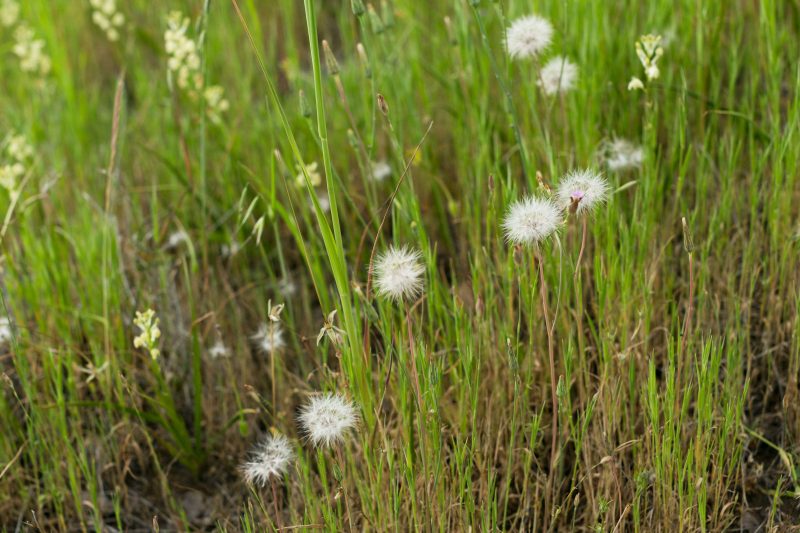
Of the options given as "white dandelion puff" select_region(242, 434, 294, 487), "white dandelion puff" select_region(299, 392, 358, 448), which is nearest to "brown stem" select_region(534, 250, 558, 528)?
"white dandelion puff" select_region(299, 392, 358, 448)

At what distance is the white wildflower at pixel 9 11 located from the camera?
3565 millimetres

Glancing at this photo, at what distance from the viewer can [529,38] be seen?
180 centimetres

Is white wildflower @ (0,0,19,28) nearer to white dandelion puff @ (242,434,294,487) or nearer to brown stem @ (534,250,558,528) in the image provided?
white dandelion puff @ (242,434,294,487)

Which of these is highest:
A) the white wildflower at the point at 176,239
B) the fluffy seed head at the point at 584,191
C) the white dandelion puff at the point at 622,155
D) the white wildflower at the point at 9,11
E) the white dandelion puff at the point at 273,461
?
the white wildflower at the point at 9,11

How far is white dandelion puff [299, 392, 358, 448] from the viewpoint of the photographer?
54.6 inches

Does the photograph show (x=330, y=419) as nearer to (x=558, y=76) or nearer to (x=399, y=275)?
(x=399, y=275)

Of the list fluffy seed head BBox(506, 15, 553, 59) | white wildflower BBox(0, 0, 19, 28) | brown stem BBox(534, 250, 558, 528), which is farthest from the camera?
white wildflower BBox(0, 0, 19, 28)

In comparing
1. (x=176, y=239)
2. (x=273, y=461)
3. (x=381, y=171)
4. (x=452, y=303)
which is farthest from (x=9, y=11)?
(x=273, y=461)

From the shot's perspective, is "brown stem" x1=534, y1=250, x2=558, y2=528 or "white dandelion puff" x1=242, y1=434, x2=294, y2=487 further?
"white dandelion puff" x1=242, y1=434, x2=294, y2=487

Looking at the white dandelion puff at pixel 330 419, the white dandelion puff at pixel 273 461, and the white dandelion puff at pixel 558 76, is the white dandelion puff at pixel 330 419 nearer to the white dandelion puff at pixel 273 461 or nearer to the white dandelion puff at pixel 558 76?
the white dandelion puff at pixel 273 461

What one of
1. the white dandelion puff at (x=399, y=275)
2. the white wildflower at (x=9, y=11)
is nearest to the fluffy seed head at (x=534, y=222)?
the white dandelion puff at (x=399, y=275)

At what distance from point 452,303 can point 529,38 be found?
2.04ft

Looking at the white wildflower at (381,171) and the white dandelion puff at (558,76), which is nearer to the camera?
the white dandelion puff at (558,76)

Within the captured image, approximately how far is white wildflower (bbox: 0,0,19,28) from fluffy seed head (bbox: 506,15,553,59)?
263 cm
